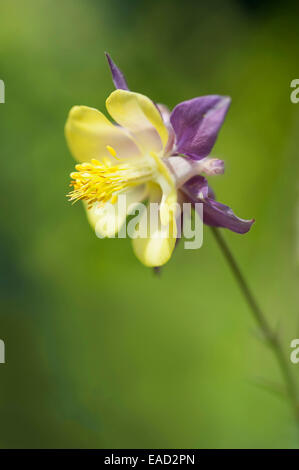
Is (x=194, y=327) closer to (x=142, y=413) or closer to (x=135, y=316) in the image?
(x=135, y=316)

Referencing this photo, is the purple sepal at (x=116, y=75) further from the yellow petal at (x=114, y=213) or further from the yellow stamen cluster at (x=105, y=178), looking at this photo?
the yellow petal at (x=114, y=213)

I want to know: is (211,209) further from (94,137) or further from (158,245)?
(94,137)

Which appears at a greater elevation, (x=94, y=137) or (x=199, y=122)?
(x=94, y=137)

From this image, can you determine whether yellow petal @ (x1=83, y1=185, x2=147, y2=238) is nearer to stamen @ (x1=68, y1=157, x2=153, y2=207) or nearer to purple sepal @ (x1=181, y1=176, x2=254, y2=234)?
stamen @ (x1=68, y1=157, x2=153, y2=207)

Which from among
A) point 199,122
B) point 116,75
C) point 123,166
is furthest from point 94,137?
point 199,122

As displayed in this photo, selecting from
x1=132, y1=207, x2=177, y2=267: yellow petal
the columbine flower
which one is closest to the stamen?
the columbine flower
